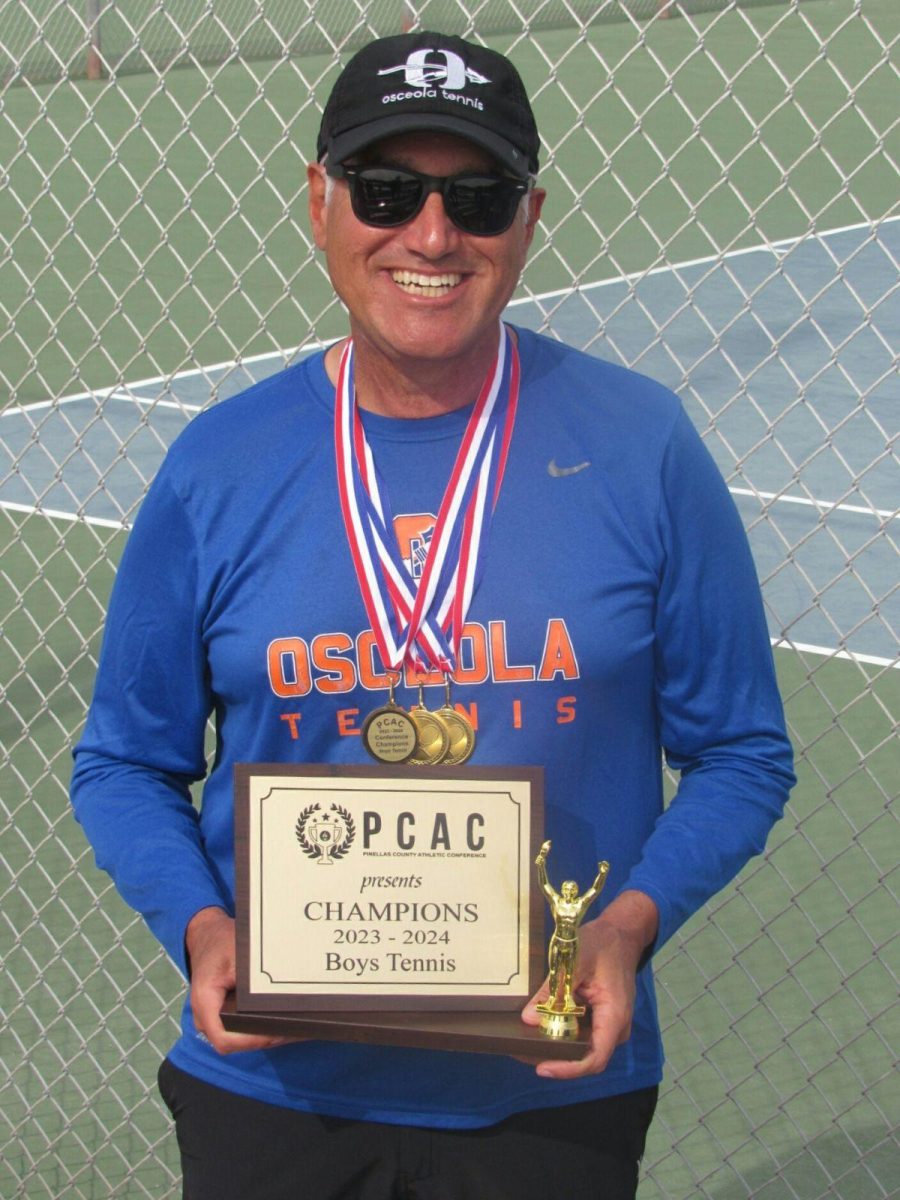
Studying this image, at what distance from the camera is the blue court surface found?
22.2 ft

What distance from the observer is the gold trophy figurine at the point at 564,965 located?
1.95 metres

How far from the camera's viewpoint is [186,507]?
225 centimetres

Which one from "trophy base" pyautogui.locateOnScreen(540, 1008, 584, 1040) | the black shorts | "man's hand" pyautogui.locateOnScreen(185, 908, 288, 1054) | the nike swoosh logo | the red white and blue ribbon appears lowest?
the black shorts

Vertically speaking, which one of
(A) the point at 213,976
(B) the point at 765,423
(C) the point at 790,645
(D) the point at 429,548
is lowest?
(B) the point at 765,423

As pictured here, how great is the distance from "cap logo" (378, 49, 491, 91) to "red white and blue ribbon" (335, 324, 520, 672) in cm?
39

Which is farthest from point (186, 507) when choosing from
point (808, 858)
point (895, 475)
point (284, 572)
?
point (895, 475)

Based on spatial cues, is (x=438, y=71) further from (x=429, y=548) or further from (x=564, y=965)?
(x=564, y=965)

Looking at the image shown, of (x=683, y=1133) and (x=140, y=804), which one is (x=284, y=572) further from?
(x=683, y=1133)

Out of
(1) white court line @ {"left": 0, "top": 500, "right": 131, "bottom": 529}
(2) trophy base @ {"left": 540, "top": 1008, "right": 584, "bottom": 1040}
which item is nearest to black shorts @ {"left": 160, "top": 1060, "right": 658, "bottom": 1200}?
(2) trophy base @ {"left": 540, "top": 1008, "right": 584, "bottom": 1040}

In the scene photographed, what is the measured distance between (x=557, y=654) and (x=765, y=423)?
5.09 m

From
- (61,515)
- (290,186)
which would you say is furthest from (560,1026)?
(290,186)

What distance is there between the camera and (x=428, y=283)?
7.03 feet

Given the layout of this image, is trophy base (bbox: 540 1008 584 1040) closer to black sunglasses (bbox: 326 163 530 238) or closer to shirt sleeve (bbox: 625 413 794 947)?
shirt sleeve (bbox: 625 413 794 947)

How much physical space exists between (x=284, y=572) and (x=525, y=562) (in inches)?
11.7
